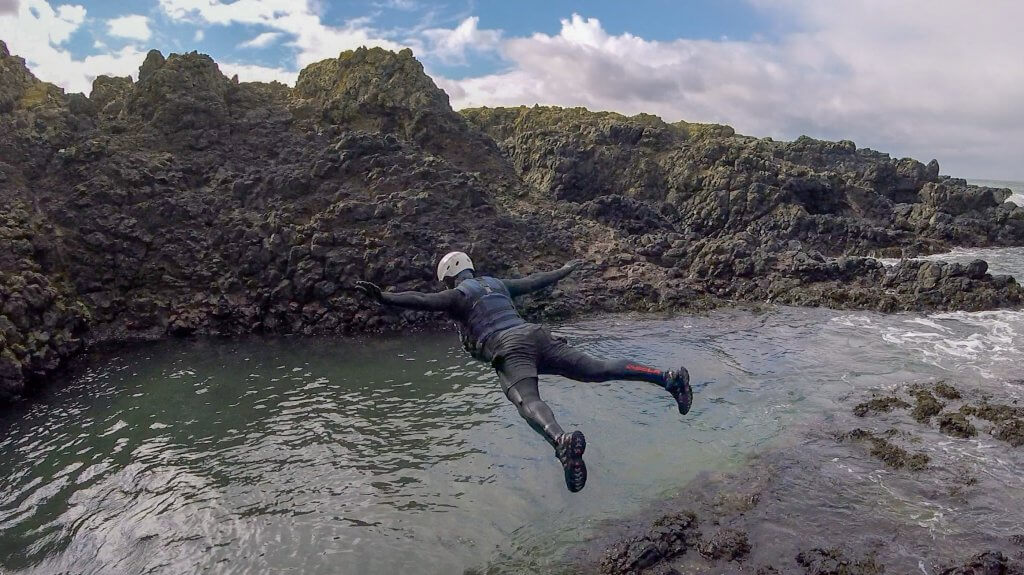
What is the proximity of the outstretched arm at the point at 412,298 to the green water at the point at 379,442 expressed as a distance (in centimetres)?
367

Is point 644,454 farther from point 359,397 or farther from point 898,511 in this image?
point 359,397

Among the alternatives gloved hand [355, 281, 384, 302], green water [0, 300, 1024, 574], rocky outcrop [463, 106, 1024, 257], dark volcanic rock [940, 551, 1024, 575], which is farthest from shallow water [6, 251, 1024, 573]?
rocky outcrop [463, 106, 1024, 257]

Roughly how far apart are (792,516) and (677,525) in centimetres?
184

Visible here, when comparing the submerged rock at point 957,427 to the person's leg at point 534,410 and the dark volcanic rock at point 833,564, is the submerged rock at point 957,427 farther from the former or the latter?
the person's leg at point 534,410

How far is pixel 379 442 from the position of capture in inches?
546

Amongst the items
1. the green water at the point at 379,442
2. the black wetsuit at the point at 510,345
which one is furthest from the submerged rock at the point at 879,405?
the black wetsuit at the point at 510,345

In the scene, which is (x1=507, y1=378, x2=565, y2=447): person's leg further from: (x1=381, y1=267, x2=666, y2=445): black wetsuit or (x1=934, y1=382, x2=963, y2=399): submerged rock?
(x1=934, y1=382, x2=963, y2=399): submerged rock

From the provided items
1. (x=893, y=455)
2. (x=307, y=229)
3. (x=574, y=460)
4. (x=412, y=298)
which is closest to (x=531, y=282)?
(x=412, y=298)

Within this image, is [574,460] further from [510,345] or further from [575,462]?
[510,345]

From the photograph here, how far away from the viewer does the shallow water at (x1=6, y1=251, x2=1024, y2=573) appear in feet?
32.9

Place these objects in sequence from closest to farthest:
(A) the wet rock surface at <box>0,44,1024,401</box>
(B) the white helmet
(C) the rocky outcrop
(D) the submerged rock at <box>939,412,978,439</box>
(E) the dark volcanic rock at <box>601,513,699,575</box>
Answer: (E) the dark volcanic rock at <box>601,513,699,575</box> → (B) the white helmet → (D) the submerged rock at <box>939,412,978,439</box> → (A) the wet rock surface at <box>0,44,1024,401</box> → (C) the rocky outcrop

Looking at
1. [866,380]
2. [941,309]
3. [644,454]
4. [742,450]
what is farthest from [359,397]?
[941,309]

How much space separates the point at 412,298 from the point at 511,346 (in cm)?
159

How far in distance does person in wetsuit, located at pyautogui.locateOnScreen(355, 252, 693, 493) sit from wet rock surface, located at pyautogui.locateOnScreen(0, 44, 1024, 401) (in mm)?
13782
